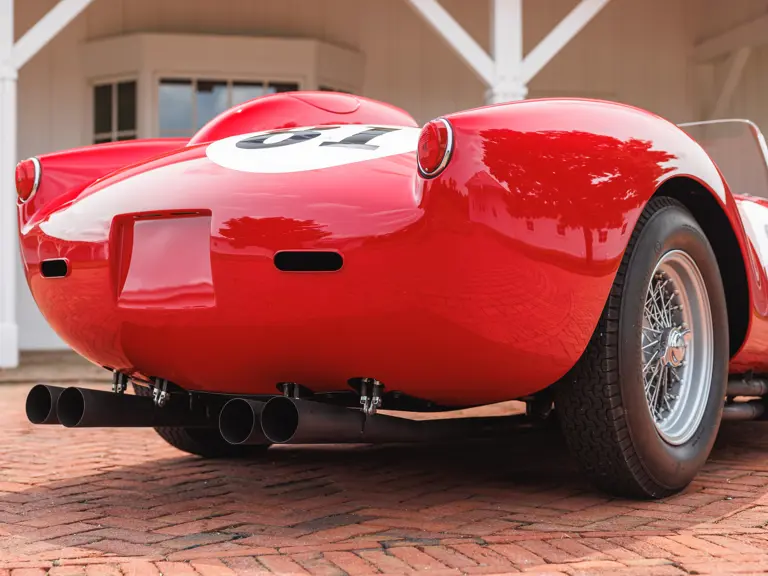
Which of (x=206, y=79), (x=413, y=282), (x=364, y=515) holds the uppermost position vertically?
(x=206, y=79)

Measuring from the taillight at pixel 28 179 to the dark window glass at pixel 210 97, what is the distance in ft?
23.5

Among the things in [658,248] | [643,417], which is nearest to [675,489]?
[643,417]

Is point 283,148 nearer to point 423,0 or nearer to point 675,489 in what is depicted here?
point 675,489

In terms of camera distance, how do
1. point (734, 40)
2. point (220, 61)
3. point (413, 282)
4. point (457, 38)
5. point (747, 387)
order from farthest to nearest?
point (734, 40) < point (220, 61) < point (457, 38) < point (747, 387) < point (413, 282)

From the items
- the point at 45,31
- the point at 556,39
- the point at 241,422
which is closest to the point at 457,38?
the point at 556,39

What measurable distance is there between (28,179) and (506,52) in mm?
6020

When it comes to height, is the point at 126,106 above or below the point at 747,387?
above

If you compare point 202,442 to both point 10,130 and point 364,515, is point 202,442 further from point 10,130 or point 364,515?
point 10,130

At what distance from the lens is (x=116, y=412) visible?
2883 mm

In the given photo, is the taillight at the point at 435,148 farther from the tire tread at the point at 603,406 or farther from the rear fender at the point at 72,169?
the rear fender at the point at 72,169

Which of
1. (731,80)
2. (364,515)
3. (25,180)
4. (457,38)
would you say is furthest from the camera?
(731,80)

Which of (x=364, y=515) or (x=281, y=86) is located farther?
(x=281, y=86)

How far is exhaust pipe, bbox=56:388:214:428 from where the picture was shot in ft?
9.12

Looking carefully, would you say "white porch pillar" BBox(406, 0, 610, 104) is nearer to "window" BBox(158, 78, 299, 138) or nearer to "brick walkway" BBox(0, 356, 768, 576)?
"window" BBox(158, 78, 299, 138)
